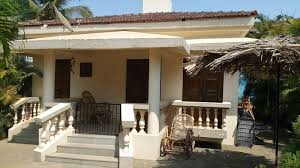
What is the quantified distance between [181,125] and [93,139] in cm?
333

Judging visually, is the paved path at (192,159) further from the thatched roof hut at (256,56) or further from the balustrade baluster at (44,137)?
the thatched roof hut at (256,56)

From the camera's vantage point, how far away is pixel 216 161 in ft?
32.6

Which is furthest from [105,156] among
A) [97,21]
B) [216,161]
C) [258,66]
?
[97,21]

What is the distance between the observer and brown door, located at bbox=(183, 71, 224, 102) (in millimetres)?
12836

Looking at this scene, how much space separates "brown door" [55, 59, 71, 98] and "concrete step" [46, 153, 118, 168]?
5.48m

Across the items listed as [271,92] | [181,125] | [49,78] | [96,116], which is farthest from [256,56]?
[271,92]

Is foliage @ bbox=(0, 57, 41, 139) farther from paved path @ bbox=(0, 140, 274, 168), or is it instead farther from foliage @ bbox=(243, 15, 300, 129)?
foliage @ bbox=(243, 15, 300, 129)

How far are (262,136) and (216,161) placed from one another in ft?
23.1

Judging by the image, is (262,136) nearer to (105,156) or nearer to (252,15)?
(252,15)

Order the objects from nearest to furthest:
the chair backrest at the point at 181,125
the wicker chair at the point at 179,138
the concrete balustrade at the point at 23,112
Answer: the wicker chair at the point at 179,138
the chair backrest at the point at 181,125
the concrete balustrade at the point at 23,112

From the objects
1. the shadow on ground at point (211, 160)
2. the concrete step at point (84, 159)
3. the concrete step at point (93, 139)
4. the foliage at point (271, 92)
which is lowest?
the shadow on ground at point (211, 160)

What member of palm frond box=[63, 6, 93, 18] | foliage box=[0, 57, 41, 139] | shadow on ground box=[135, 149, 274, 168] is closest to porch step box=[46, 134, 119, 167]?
shadow on ground box=[135, 149, 274, 168]

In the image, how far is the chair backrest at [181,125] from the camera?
11.1 metres

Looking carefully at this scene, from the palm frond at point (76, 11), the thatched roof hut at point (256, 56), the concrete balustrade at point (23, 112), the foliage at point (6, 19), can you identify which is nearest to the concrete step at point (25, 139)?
the concrete balustrade at point (23, 112)
